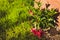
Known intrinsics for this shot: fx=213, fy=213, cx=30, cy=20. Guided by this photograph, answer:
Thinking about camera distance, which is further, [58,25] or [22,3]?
[22,3]

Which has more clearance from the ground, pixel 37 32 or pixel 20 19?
pixel 20 19

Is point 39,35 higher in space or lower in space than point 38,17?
lower

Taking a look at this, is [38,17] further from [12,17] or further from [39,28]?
[12,17]

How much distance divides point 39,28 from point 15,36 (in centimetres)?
80

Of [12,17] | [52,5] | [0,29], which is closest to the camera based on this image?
[0,29]

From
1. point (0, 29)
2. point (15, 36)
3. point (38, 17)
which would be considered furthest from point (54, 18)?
point (0, 29)

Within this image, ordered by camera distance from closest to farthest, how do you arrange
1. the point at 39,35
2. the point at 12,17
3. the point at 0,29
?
the point at 39,35 < the point at 0,29 < the point at 12,17

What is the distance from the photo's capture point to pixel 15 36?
652 cm

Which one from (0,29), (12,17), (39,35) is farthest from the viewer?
(12,17)

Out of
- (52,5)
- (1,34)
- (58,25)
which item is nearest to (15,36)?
(1,34)

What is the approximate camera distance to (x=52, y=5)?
7.74 meters

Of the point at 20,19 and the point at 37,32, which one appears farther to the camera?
the point at 20,19

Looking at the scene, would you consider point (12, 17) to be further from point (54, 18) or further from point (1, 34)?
point (54, 18)

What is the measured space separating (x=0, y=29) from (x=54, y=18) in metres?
1.74
